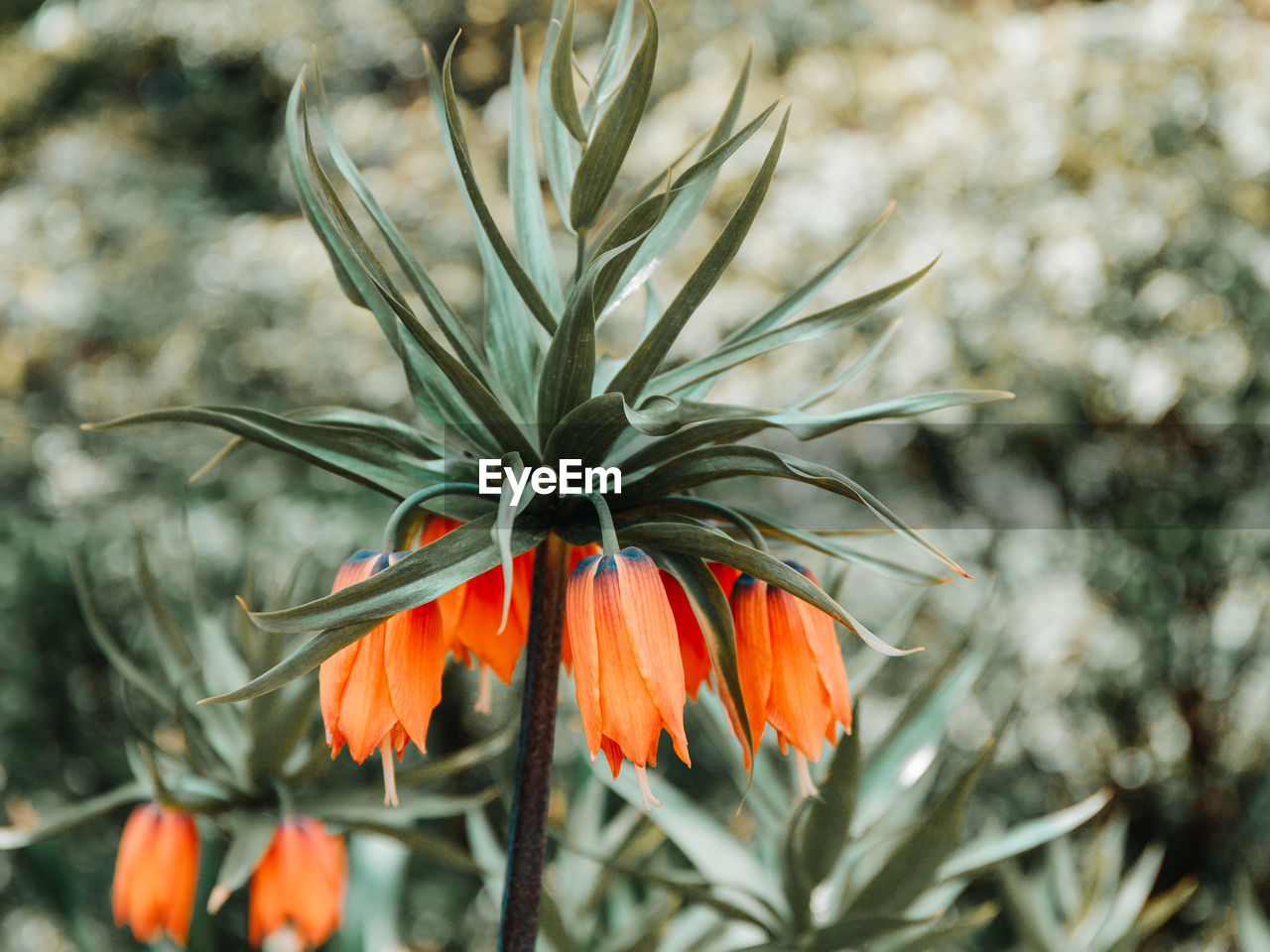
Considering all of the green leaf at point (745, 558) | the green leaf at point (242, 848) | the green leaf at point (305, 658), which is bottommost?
the green leaf at point (242, 848)

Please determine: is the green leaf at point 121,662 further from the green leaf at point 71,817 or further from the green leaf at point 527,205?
the green leaf at point 527,205

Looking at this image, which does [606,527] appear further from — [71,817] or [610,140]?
[71,817]

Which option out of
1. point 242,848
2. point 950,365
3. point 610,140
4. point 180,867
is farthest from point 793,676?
point 950,365

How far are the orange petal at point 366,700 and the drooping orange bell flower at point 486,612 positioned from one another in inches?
3.6

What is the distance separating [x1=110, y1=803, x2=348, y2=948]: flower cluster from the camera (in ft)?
3.01

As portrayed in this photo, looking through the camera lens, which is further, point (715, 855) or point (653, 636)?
point (715, 855)

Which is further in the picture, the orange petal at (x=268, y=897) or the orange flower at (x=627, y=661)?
Result: the orange petal at (x=268, y=897)

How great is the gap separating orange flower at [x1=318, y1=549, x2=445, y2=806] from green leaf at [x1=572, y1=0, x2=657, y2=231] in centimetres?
22

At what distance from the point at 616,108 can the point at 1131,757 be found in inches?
101

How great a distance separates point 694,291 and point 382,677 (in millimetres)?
268

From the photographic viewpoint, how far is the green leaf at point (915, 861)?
743 millimetres

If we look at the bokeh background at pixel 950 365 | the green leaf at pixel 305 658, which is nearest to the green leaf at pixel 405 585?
the green leaf at pixel 305 658

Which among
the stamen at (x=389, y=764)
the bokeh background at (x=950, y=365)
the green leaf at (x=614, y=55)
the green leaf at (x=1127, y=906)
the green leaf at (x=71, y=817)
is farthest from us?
the bokeh background at (x=950, y=365)

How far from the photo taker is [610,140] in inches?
19.8
